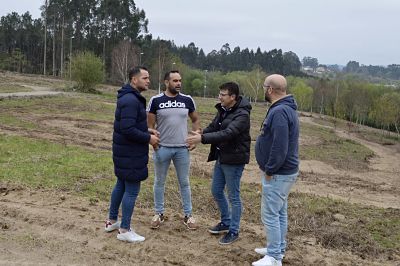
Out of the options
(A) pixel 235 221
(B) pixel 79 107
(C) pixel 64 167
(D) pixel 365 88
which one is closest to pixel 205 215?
(A) pixel 235 221

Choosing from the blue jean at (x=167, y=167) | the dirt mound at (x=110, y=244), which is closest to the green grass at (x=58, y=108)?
the dirt mound at (x=110, y=244)

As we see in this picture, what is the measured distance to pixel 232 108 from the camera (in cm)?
484

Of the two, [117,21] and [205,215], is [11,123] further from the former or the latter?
[117,21]

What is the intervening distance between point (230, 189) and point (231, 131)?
26.8 inches

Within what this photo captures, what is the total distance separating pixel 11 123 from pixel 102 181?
1013cm

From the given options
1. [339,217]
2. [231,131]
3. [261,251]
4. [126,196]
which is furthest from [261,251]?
[339,217]

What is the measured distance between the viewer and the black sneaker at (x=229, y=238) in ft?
16.1

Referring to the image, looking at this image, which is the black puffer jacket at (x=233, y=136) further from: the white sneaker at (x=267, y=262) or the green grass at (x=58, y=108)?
the green grass at (x=58, y=108)

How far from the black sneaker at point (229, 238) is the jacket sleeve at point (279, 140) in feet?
4.23

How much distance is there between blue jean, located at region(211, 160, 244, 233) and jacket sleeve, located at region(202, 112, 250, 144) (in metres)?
0.33

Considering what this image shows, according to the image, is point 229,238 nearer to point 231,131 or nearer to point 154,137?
point 231,131

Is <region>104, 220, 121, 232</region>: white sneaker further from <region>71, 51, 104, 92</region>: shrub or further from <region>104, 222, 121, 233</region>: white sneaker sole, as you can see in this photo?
<region>71, 51, 104, 92</region>: shrub

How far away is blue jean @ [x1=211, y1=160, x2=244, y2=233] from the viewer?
4.79m

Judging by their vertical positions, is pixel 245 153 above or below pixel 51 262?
above
